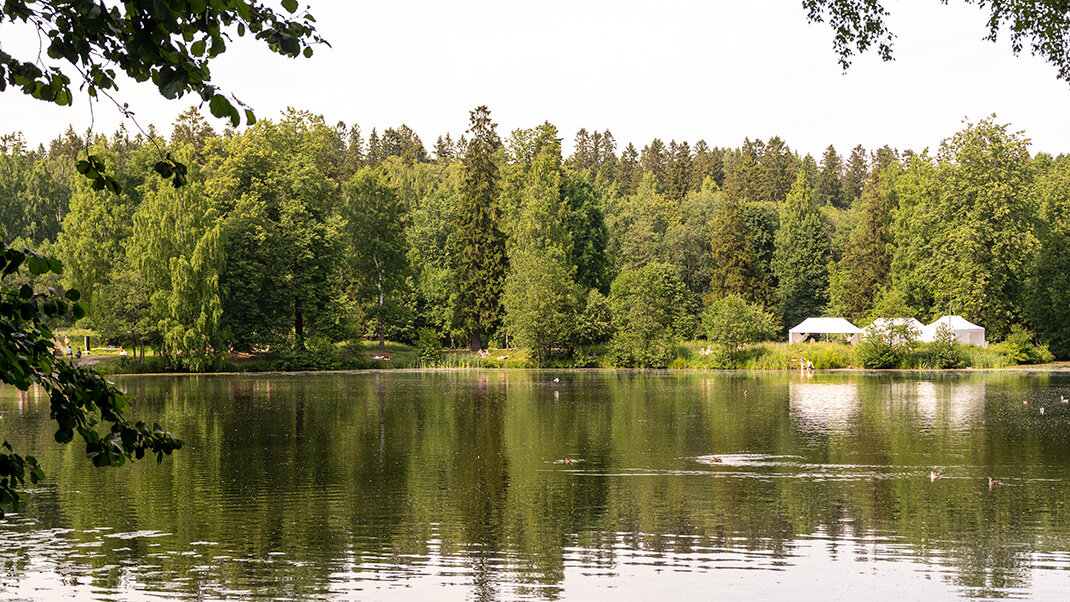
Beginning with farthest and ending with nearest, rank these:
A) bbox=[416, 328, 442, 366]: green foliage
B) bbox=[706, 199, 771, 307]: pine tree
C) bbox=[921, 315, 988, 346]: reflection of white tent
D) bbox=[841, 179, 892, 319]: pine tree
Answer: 1. bbox=[706, 199, 771, 307]: pine tree
2. bbox=[841, 179, 892, 319]: pine tree
3. bbox=[416, 328, 442, 366]: green foliage
4. bbox=[921, 315, 988, 346]: reflection of white tent

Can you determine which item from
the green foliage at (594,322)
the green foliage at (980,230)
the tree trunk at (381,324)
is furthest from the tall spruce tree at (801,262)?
the tree trunk at (381,324)

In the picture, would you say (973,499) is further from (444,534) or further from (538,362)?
(538,362)

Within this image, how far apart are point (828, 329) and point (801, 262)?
2077cm

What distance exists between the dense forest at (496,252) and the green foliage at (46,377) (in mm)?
69034

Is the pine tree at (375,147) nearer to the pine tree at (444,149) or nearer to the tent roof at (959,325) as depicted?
the pine tree at (444,149)

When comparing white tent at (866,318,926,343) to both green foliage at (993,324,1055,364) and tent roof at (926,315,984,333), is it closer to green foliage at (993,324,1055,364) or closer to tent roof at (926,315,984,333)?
tent roof at (926,315,984,333)

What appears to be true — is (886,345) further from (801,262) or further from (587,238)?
(587,238)

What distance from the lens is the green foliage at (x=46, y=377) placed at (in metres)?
5.50

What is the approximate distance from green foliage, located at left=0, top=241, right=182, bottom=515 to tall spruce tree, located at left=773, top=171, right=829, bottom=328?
105080 mm

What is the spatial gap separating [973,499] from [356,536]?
1353cm

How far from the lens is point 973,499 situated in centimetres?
2302

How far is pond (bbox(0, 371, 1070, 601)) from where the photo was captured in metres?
15.9

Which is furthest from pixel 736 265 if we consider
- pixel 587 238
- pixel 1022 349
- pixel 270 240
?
pixel 270 240

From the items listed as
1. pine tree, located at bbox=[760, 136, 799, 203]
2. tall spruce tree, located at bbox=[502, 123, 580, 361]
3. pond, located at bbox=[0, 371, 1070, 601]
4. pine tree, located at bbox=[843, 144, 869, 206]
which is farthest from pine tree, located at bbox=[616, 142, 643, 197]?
pond, located at bbox=[0, 371, 1070, 601]
